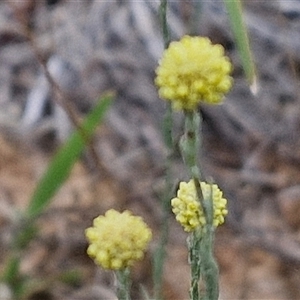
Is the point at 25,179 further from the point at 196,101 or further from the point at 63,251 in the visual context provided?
the point at 196,101

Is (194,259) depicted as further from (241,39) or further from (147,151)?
(147,151)

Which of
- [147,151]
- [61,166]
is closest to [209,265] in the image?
[61,166]

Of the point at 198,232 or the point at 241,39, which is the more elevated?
the point at 241,39

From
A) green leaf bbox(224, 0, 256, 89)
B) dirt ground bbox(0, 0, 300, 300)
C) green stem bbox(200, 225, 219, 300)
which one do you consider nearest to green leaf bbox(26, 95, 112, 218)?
dirt ground bbox(0, 0, 300, 300)

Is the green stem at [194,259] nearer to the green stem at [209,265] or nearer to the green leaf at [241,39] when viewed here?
the green stem at [209,265]

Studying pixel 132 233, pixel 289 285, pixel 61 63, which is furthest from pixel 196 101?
pixel 61 63

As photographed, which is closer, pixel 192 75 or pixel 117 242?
pixel 192 75
